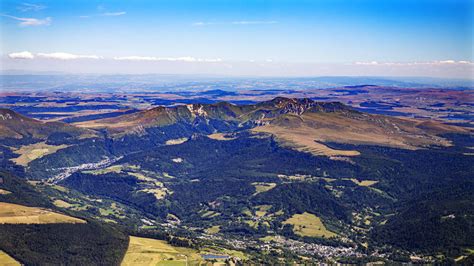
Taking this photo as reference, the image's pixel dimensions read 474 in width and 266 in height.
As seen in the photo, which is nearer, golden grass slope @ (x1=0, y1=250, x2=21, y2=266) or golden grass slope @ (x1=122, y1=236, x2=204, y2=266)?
golden grass slope @ (x1=0, y1=250, x2=21, y2=266)

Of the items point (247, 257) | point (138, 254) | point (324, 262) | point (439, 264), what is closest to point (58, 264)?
point (138, 254)

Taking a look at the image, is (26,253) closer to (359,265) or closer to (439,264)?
(359,265)

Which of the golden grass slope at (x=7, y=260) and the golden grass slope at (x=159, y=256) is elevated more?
the golden grass slope at (x=7, y=260)

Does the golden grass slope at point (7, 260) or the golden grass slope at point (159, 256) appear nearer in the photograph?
the golden grass slope at point (7, 260)

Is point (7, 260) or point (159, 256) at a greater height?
point (7, 260)
